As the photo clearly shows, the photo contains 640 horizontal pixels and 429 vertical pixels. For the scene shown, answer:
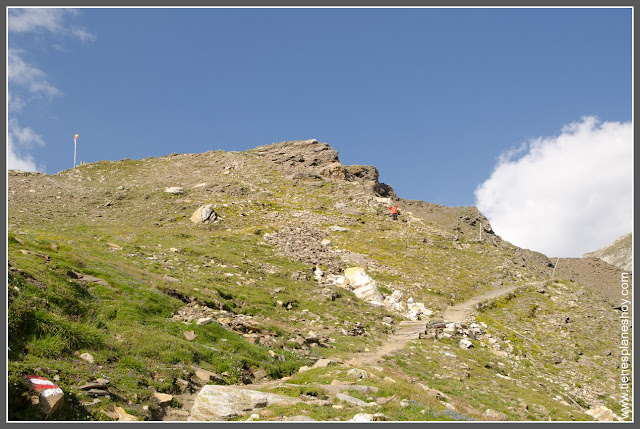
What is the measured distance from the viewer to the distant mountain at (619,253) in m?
153

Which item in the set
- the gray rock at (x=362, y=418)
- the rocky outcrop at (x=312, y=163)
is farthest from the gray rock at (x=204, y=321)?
the rocky outcrop at (x=312, y=163)

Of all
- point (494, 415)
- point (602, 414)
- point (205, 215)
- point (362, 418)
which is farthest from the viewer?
point (205, 215)

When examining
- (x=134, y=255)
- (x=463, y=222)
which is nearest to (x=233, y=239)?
(x=134, y=255)

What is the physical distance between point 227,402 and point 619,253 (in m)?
202

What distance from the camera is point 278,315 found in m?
26.8

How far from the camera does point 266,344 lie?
2041 cm

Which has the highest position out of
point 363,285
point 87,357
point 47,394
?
point 363,285

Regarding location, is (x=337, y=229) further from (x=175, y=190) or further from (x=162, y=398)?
(x=162, y=398)

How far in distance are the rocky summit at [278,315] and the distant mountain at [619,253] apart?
5066 inches

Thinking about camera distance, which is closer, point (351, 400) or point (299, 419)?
point (299, 419)

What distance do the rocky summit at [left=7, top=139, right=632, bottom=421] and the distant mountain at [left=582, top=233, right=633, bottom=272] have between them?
129 metres

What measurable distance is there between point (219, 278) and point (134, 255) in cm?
791

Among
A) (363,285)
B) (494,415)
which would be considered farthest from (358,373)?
(363,285)

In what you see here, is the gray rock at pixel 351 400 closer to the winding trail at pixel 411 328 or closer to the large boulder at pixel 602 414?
the winding trail at pixel 411 328
